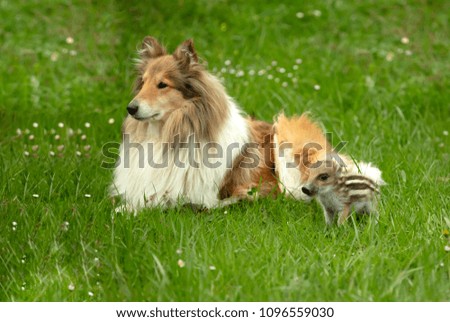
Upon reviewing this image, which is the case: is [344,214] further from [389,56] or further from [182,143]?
[389,56]

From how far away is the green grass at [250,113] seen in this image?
4.30 m

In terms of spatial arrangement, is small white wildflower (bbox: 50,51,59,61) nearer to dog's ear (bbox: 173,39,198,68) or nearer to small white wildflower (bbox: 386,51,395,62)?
dog's ear (bbox: 173,39,198,68)

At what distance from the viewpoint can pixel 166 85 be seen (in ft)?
18.3

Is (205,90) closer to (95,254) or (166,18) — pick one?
(95,254)

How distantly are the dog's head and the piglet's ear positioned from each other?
73mm

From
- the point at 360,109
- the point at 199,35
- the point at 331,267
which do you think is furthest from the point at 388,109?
the point at 331,267

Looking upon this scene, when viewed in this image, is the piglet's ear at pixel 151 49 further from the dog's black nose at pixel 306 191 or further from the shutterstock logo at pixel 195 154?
the dog's black nose at pixel 306 191

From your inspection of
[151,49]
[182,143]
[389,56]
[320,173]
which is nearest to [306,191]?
[320,173]

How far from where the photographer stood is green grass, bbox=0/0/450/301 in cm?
430

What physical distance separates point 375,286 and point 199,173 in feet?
6.60

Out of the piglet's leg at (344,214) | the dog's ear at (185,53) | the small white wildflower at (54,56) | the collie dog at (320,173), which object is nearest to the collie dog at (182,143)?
the dog's ear at (185,53)

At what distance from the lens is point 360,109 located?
7879 mm

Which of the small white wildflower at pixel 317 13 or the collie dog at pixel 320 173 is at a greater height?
the small white wildflower at pixel 317 13

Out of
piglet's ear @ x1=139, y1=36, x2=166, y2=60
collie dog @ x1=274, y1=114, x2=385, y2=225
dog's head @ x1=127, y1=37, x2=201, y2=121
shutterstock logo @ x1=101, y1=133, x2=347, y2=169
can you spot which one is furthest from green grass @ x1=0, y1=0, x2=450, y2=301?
piglet's ear @ x1=139, y1=36, x2=166, y2=60
